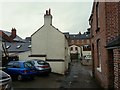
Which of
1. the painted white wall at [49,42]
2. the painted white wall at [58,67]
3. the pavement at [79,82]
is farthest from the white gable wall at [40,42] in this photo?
the pavement at [79,82]

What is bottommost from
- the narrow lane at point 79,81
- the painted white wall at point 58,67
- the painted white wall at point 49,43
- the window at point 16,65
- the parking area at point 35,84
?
the narrow lane at point 79,81

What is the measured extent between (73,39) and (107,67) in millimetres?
65719

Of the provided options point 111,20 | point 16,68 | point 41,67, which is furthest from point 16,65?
point 111,20

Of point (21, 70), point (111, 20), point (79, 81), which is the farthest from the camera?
point (79, 81)

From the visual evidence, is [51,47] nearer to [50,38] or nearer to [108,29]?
[50,38]

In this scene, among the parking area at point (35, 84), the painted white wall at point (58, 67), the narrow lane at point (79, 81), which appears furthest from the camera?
the painted white wall at point (58, 67)

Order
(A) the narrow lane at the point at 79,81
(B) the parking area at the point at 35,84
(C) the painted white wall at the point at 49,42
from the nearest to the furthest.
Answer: (B) the parking area at the point at 35,84 < (A) the narrow lane at the point at 79,81 < (C) the painted white wall at the point at 49,42

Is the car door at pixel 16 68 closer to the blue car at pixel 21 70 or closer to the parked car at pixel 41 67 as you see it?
the blue car at pixel 21 70

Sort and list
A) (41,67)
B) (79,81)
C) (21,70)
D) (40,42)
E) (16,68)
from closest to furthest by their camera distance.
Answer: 1. (21,70)
2. (16,68)
3. (79,81)
4. (41,67)
5. (40,42)

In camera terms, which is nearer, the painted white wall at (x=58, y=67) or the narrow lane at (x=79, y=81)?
the narrow lane at (x=79, y=81)

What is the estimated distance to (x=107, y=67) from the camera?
9.03m

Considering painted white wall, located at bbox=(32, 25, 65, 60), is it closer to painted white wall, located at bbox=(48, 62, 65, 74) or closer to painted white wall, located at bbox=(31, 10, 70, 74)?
painted white wall, located at bbox=(31, 10, 70, 74)

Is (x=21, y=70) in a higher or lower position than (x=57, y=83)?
higher

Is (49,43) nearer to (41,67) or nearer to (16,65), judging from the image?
(41,67)
